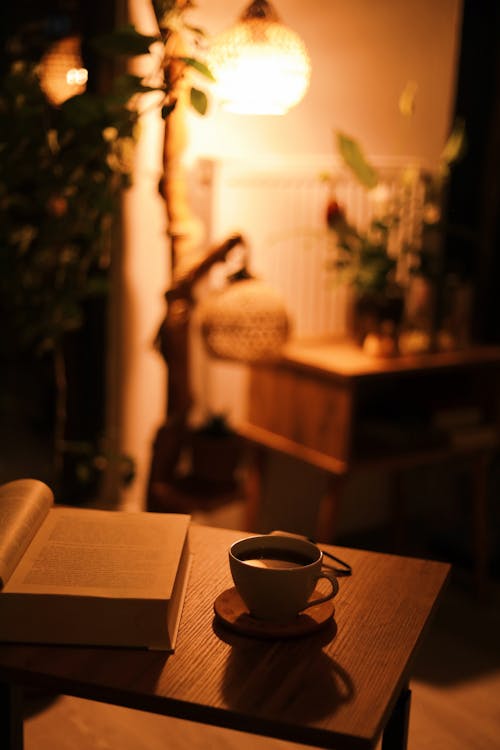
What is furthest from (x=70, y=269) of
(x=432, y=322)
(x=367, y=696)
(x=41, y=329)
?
(x=367, y=696)

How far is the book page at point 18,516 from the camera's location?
99cm

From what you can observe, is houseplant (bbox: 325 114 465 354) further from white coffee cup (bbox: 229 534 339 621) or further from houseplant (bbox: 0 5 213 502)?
white coffee cup (bbox: 229 534 339 621)

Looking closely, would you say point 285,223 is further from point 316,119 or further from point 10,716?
point 10,716

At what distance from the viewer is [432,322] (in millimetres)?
2465

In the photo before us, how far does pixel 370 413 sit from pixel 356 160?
2.35 ft

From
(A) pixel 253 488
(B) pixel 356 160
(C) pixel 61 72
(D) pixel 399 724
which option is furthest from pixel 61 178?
(D) pixel 399 724

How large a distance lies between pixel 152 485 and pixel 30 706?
0.55 metres

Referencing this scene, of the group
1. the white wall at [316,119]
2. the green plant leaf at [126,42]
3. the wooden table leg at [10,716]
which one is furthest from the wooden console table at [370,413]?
the wooden table leg at [10,716]

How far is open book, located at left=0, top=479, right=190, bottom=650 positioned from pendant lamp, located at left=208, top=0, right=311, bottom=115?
97 centimetres

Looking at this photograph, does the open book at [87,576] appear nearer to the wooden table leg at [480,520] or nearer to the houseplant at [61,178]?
the houseplant at [61,178]

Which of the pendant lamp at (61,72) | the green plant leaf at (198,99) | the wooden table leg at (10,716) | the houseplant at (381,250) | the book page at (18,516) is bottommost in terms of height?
the wooden table leg at (10,716)

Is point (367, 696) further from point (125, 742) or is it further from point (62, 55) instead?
point (62, 55)

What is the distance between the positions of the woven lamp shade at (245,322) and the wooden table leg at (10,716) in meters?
1.19

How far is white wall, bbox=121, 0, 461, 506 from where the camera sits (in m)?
2.36
